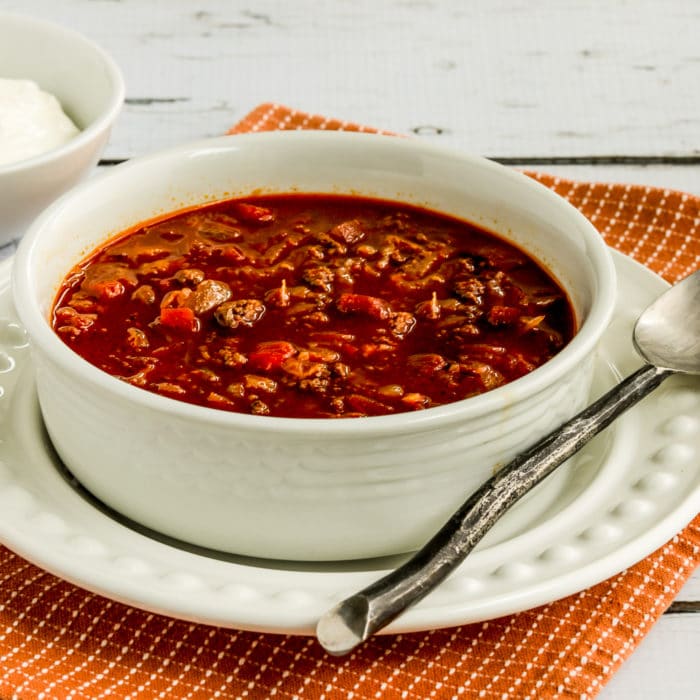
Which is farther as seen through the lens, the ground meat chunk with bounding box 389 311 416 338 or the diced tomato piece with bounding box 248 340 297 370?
the ground meat chunk with bounding box 389 311 416 338

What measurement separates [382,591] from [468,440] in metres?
0.38

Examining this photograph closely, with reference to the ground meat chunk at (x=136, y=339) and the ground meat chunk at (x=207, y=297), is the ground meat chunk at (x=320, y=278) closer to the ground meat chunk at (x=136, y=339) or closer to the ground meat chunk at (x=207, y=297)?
the ground meat chunk at (x=207, y=297)

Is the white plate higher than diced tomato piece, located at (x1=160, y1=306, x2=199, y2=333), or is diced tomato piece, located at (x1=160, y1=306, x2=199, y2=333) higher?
diced tomato piece, located at (x1=160, y1=306, x2=199, y2=333)

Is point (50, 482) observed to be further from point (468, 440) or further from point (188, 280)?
point (468, 440)

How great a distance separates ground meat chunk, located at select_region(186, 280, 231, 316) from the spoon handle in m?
0.82

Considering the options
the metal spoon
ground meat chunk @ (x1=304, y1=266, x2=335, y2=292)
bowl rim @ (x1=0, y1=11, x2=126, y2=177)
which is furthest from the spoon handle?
bowl rim @ (x1=0, y1=11, x2=126, y2=177)

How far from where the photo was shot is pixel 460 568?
229cm

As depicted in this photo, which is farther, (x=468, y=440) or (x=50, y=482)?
(x=50, y=482)

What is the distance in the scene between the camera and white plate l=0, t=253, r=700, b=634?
7.14 feet

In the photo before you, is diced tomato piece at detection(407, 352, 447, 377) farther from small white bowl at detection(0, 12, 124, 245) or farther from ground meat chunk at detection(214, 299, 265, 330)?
small white bowl at detection(0, 12, 124, 245)

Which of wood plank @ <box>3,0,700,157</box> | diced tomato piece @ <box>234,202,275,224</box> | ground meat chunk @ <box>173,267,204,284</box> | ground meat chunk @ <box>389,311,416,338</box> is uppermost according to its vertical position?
ground meat chunk @ <box>389,311,416,338</box>

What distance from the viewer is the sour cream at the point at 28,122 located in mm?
3879

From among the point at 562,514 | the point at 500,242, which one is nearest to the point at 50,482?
the point at 562,514

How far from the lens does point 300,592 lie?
2205 millimetres
